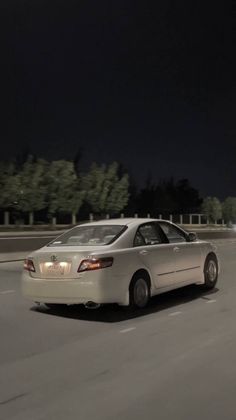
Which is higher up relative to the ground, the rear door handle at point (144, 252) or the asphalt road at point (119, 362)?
the rear door handle at point (144, 252)

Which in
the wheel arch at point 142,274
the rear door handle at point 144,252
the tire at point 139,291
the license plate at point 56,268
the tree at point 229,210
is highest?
the tree at point 229,210

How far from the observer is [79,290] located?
8695mm

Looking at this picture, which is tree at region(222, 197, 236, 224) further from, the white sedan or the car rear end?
the car rear end

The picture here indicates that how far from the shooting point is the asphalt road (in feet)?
15.9

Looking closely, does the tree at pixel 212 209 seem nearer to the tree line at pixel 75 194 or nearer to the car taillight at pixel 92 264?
the tree line at pixel 75 194

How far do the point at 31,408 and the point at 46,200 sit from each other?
61465mm

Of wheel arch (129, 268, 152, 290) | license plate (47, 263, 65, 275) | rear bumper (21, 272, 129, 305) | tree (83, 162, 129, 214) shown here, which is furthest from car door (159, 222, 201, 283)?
tree (83, 162, 129, 214)

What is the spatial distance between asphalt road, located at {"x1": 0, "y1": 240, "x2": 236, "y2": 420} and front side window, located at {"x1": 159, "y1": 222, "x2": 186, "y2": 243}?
1202mm

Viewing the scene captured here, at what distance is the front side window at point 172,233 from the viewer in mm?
10805

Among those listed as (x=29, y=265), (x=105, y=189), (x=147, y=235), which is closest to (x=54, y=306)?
(x=29, y=265)

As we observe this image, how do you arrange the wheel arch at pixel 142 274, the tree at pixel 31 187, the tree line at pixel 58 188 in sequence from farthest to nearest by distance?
the tree at pixel 31 187
the tree line at pixel 58 188
the wheel arch at pixel 142 274

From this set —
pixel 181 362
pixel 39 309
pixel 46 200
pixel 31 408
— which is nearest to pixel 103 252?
pixel 39 309

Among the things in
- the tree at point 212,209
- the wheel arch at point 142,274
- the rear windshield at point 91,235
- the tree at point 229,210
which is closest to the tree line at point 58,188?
the tree at point 212,209

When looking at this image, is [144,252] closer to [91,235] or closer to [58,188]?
[91,235]
